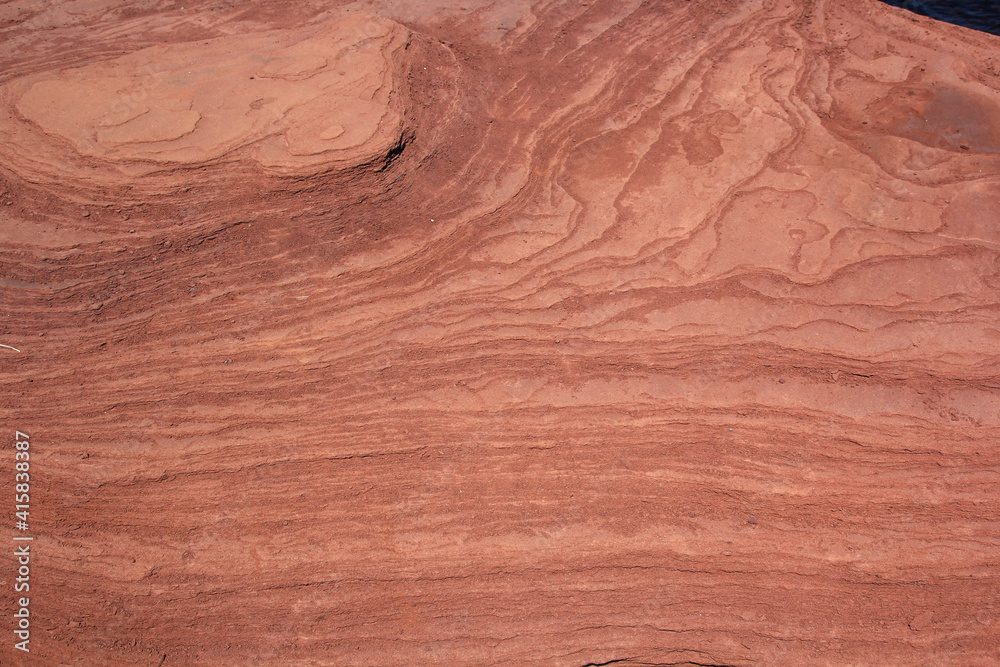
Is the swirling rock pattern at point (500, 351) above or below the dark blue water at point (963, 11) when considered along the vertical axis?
above

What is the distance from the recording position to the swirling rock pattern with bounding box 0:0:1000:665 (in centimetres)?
261

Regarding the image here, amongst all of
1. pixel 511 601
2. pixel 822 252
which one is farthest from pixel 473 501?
pixel 822 252

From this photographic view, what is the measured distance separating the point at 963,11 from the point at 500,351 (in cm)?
675

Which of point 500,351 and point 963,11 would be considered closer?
→ point 500,351

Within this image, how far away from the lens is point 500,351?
3.36 meters

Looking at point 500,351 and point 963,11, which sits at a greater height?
point 500,351

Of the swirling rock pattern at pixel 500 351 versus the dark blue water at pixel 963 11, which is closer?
the swirling rock pattern at pixel 500 351

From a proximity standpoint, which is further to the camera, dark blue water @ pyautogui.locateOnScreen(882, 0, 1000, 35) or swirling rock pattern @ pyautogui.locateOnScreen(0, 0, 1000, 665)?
dark blue water @ pyautogui.locateOnScreen(882, 0, 1000, 35)

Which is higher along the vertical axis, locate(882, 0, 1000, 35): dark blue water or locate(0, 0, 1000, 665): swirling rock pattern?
locate(0, 0, 1000, 665): swirling rock pattern

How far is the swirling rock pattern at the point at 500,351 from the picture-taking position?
261 centimetres

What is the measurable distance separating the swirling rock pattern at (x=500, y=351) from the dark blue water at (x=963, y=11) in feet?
4.97

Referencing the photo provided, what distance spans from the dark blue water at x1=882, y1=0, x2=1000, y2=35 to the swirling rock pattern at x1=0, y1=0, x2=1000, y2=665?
1.51 m

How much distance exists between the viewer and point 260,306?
355 centimetres

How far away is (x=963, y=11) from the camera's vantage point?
6656 millimetres
